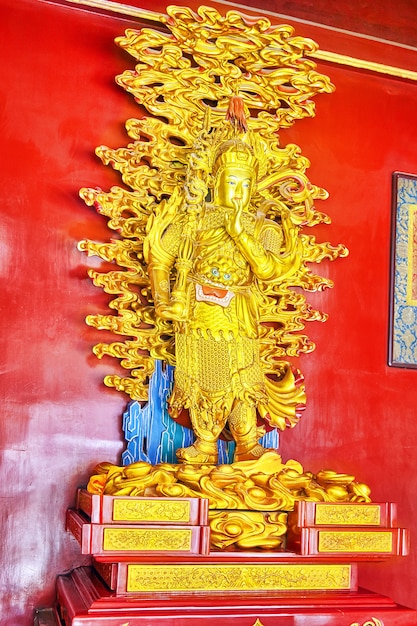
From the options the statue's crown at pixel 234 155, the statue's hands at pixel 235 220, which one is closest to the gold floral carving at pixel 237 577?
the statue's hands at pixel 235 220

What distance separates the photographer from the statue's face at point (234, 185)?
2705 mm

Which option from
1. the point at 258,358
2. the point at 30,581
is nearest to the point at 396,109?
the point at 258,358

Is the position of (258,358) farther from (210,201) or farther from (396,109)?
(396,109)

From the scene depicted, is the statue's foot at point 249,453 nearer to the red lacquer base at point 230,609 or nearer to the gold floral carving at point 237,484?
the gold floral carving at point 237,484

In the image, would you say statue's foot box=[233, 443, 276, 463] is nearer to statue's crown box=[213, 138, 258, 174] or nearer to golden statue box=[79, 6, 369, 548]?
golden statue box=[79, 6, 369, 548]

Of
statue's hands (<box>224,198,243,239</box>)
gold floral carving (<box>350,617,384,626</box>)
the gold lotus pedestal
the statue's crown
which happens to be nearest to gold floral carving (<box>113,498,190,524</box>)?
the gold lotus pedestal

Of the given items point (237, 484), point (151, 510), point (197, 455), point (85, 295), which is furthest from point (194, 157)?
point (151, 510)

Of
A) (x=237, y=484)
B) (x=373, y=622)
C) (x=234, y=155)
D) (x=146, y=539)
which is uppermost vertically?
(x=234, y=155)

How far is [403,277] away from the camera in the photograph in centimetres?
328

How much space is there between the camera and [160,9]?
120 inches

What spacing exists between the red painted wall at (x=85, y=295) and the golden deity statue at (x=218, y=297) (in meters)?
0.32

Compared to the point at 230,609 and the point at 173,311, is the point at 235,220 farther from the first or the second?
the point at 230,609

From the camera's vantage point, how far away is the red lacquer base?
203 centimetres

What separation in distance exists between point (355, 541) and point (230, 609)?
446 millimetres
